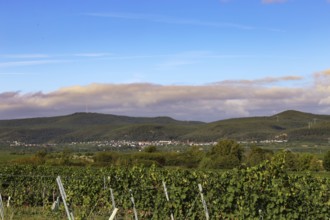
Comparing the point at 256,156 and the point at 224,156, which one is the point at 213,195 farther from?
the point at 256,156

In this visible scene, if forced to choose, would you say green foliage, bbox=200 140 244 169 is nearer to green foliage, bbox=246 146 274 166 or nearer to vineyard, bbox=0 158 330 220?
green foliage, bbox=246 146 274 166

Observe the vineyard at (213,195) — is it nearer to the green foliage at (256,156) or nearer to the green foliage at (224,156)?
the green foliage at (224,156)

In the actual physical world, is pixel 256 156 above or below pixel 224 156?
below

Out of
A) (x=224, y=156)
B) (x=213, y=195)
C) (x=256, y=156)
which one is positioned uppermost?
(x=213, y=195)

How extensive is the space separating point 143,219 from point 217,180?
3.13 metres

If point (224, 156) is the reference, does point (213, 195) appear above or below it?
above

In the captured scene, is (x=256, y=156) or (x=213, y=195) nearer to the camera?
(x=213, y=195)

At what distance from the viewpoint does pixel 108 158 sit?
99.7m

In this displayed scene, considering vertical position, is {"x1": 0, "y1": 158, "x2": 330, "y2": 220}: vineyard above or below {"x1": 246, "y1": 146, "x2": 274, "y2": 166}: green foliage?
above

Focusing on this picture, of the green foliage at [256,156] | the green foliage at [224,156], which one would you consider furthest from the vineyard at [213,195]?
the green foliage at [256,156]

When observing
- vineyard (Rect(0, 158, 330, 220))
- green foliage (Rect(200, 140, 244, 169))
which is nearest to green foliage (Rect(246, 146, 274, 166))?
green foliage (Rect(200, 140, 244, 169))

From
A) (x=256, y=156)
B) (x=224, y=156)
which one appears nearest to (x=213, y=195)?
(x=224, y=156)

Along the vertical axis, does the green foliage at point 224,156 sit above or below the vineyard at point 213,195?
below

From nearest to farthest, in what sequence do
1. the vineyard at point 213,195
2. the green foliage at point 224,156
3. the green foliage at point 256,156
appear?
the vineyard at point 213,195 < the green foliage at point 224,156 < the green foliage at point 256,156
